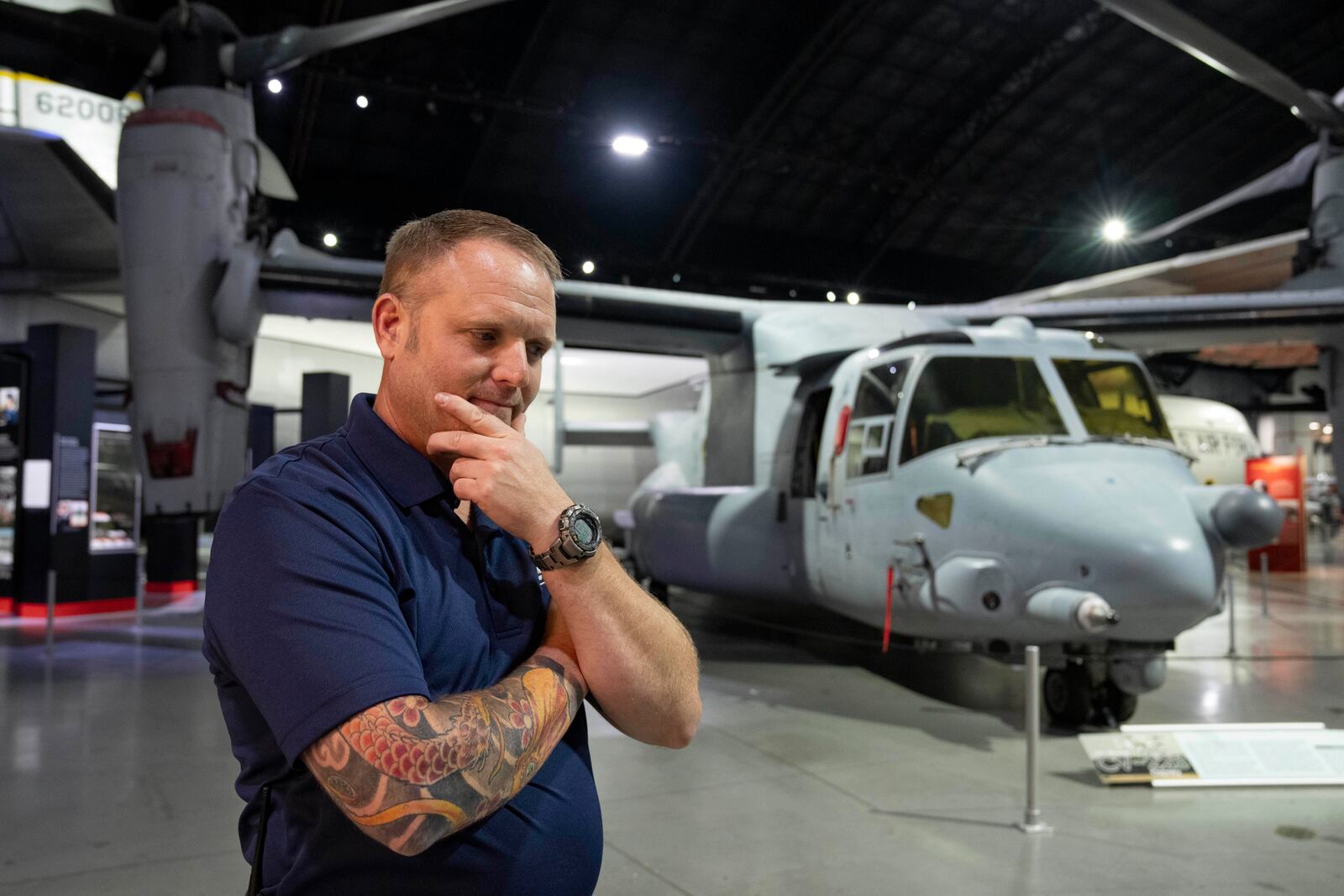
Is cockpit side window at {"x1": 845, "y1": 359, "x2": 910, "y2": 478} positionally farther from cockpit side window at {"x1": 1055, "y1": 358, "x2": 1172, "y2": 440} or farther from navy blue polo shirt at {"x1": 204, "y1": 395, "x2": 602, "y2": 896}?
navy blue polo shirt at {"x1": 204, "y1": 395, "x2": 602, "y2": 896}

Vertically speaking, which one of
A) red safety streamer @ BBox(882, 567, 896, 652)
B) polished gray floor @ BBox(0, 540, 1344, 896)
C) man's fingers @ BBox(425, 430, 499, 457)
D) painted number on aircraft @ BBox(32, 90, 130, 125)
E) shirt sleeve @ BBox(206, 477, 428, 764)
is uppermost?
painted number on aircraft @ BBox(32, 90, 130, 125)

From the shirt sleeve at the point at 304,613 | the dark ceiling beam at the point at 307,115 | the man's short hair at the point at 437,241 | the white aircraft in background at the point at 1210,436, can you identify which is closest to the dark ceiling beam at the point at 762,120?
the dark ceiling beam at the point at 307,115

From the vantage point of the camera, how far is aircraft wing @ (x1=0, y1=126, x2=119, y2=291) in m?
10.1

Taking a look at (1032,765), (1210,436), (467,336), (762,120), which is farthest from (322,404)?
(1210,436)

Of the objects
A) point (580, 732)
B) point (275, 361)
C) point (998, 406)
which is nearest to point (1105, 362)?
point (998, 406)

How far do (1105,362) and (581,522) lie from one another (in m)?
5.28

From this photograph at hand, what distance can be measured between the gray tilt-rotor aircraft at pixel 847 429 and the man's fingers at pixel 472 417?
3835 mm

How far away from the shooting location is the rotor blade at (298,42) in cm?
743

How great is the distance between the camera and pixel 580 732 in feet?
4.87

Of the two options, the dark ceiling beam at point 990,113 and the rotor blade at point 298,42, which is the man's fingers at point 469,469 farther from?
the dark ceiling beam at point 990,113

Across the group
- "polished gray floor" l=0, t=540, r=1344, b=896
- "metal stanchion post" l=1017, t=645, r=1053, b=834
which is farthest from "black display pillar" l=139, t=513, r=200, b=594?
"metal stanchion post" l=1017, t=645, r=1053, b=834

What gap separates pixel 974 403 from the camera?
541 centimetres

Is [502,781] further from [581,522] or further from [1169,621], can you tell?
[1169,621]

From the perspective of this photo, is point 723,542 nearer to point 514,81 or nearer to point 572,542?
point 572,542
